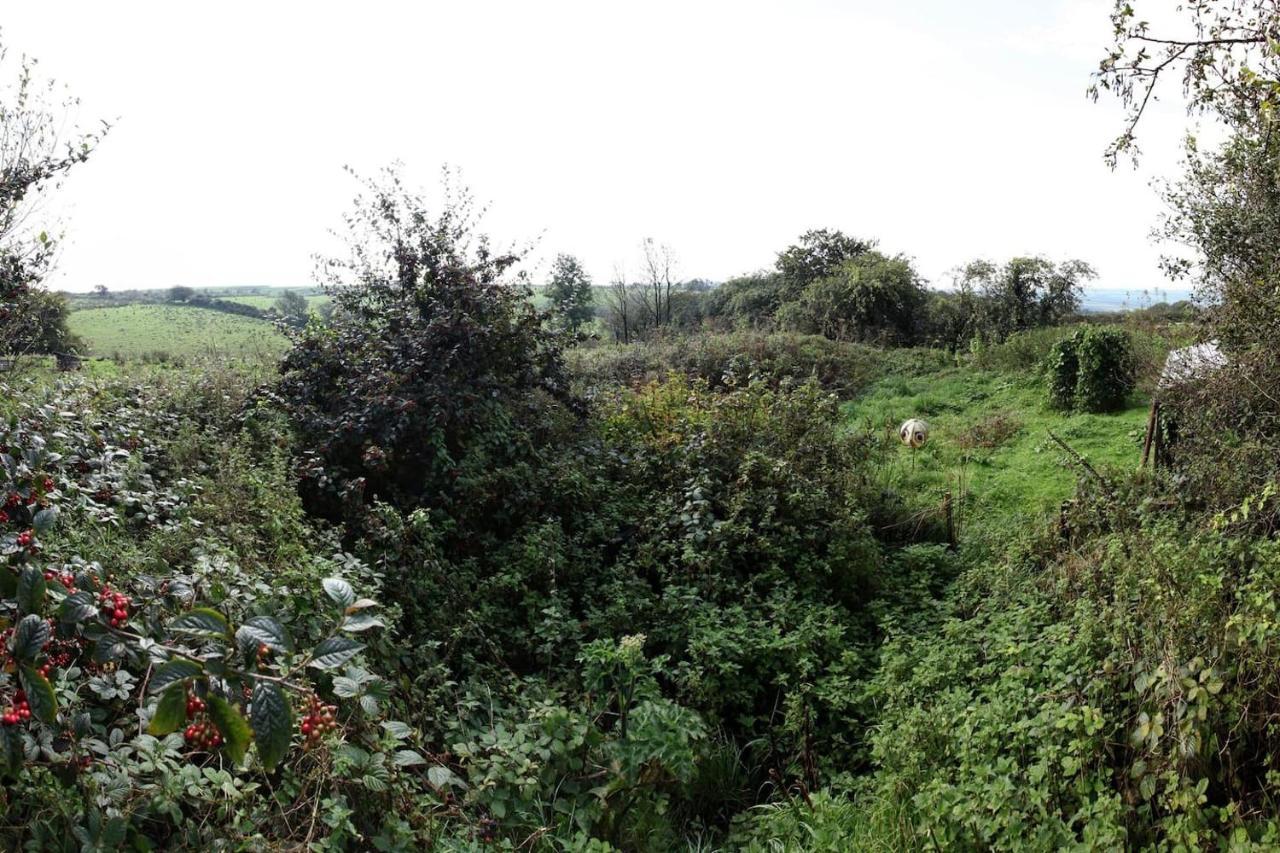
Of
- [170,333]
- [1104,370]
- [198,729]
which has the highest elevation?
[170,333]

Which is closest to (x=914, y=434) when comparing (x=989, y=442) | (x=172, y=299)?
(x=989, y=442)

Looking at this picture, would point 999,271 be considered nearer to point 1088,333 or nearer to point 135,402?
point 1088,333

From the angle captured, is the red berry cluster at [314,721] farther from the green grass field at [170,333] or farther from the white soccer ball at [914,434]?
the white soccer ball at [914,434]

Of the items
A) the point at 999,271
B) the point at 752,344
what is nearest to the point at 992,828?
the point at 752,344

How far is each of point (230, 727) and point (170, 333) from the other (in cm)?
1514

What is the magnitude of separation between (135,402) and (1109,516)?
6338 millimetres

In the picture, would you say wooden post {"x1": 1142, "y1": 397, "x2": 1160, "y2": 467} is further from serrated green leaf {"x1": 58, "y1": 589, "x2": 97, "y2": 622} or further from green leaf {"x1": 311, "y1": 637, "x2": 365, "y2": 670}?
serrated green leaf {"x1": 58, "y1": 589, "x2": 97, "y2": 622}

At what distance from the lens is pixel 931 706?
139 inches

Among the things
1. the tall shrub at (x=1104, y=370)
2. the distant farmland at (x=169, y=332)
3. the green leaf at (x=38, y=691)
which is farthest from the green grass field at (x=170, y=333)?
the tall shrub at (x=1104, y=370)

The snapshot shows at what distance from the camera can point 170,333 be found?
1395cm

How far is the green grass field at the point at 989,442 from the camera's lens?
262 inches

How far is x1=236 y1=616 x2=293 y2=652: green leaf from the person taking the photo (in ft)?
4.36

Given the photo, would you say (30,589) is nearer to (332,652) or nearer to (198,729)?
(198,729)

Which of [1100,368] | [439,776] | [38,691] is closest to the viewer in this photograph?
[38,691]
